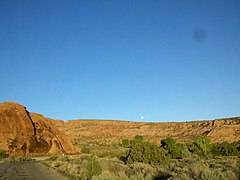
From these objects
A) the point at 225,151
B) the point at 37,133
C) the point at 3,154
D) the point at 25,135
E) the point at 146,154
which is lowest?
the point at 3,154

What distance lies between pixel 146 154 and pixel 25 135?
126ft

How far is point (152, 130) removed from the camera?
110 meters

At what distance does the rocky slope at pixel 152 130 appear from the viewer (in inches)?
3295

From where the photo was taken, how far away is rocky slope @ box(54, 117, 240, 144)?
83.7m

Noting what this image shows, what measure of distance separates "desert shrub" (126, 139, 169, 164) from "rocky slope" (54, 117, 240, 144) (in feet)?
174

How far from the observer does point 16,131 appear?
59.3m

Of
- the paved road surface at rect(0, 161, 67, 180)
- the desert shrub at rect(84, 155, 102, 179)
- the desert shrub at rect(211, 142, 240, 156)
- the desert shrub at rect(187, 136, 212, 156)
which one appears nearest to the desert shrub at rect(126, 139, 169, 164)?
the paved road surface at rect(0, 161, 67, 180)

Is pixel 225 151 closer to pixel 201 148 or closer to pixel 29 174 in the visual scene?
pixel 201 148

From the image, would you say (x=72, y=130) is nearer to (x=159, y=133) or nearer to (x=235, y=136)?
(x=159, y=133)

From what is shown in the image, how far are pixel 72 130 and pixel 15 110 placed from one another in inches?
2451

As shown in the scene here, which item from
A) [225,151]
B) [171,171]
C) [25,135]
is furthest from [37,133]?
[171,171]

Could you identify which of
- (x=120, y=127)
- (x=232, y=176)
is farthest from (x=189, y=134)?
(x=232, y=176)

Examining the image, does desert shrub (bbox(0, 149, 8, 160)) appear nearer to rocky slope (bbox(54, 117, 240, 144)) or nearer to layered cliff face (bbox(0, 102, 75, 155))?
layered cliff face (bbox(0, 102, 75, 155))

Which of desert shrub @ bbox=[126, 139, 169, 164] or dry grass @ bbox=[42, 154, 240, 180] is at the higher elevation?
desert shrub @ bbox=[126, 139, 169, 164]
